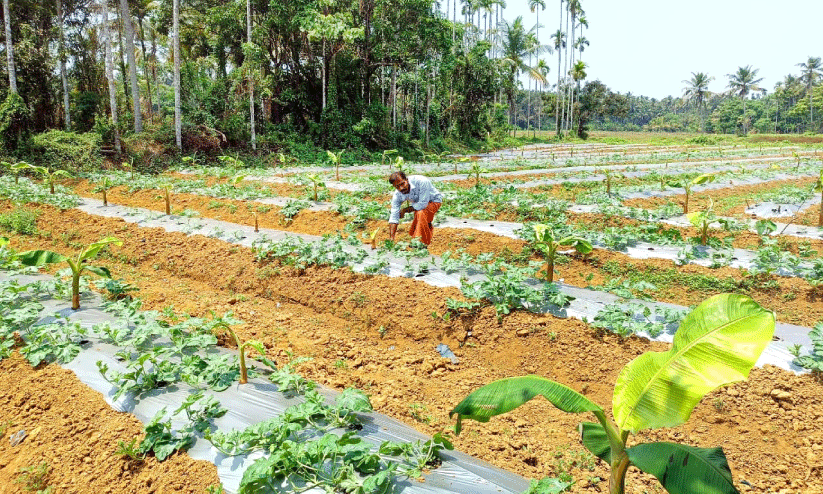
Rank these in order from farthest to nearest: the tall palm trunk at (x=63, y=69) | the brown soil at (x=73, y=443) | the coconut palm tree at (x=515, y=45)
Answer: the coconut palm tree at (x=515, y=45) < the tall palm trunk at (x=63, y=69) < the brown soil at (x=73, y=443)

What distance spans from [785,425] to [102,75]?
28667mm

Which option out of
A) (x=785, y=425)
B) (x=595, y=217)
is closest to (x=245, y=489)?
(x=785, y=425)

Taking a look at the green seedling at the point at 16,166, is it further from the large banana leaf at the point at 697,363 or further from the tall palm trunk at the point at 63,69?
the large banana leaf at the point at 697,363

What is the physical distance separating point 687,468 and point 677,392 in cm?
27

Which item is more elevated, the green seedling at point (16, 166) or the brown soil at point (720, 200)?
the green seedling at point (16, 166)

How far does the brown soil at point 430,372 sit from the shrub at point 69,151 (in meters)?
9.71

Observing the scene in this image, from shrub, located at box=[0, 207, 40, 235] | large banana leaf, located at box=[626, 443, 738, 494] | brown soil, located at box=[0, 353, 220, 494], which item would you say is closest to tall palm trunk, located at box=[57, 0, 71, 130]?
shrub, located at box=[0, 207, 40, 235]

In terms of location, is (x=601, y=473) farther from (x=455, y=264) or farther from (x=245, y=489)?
(x=455, y=264)

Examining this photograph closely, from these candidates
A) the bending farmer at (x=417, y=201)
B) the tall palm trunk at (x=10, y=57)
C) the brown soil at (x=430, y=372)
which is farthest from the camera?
the tall palm trunk at (x=10, y=57)

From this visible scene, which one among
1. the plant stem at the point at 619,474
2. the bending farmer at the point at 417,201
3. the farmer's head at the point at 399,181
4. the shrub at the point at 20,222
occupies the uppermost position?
the farmer's head at the point at 399,181

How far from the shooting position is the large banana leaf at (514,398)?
184cm

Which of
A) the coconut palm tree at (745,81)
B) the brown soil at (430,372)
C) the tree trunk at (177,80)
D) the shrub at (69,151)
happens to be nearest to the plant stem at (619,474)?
the brown soil at (430,372)

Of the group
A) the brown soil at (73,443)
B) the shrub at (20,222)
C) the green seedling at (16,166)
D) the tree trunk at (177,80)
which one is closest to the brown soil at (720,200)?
the brown soil at (73,443)

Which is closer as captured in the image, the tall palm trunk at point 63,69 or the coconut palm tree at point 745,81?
the tall palm trunk at point 63,69
